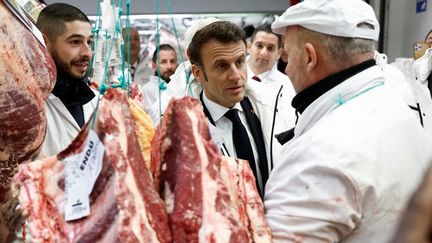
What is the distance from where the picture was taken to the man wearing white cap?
1.19 meters

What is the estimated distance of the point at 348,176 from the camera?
1175mm

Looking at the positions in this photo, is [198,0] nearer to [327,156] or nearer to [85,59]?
[85,59]

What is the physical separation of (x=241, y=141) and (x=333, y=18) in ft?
2.82

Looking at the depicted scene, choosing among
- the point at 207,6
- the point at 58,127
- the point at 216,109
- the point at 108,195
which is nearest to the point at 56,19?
the point at 58,127

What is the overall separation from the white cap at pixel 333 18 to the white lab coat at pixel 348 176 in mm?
182

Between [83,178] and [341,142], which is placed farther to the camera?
[341,142]

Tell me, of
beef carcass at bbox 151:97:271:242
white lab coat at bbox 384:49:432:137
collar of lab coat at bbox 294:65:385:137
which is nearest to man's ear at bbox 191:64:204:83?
collar of lab coat at bbox 294:65:385:137

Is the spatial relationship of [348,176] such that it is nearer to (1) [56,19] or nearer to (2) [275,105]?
(2) [275,105]

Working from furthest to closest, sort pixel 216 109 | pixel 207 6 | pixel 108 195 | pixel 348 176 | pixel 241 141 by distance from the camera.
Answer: pixel 207 6
pixel 216 109
pixel 241 141
pixel 348 176
pixel 108 195

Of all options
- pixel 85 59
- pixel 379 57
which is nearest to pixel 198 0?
pixel 379 57

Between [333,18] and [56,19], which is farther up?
[56,19]

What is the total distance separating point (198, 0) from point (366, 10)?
6.54 metres

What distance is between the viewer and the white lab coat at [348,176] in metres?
1.18

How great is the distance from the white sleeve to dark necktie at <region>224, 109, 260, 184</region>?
0.85m
